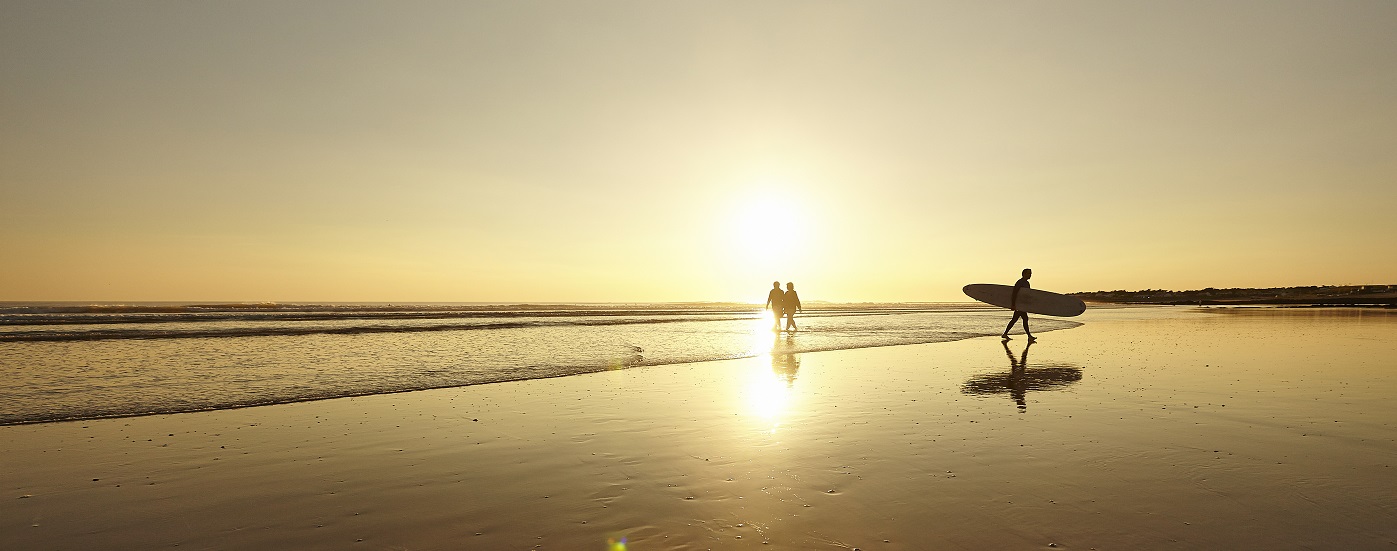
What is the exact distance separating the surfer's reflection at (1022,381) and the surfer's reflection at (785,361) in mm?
3617

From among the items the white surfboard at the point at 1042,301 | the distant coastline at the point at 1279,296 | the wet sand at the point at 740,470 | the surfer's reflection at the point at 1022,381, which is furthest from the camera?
the distant coastline at the point at 1279,296

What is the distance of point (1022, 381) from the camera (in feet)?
41.8

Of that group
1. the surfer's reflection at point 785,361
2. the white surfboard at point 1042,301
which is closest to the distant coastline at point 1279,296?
the white surfboard at point 1042,301

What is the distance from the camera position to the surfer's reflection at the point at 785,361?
1419 cm

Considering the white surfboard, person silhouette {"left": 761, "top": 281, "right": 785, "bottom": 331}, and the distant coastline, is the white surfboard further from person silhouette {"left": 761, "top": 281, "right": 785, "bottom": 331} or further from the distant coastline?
the distant coastline

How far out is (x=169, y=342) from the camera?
78.2 feet

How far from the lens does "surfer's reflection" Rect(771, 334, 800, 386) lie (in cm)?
1419

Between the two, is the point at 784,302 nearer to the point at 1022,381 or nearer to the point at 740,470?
the point at 1022,381

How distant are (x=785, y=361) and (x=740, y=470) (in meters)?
11.1

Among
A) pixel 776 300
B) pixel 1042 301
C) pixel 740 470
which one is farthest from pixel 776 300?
pixel 740 470

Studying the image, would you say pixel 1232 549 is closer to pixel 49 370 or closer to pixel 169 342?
pixel 49 370

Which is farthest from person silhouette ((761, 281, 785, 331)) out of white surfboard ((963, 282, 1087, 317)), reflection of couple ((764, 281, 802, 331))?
white surfboard ((963, 282, 1087, 317))

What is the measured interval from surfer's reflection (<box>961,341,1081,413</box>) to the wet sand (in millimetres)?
152

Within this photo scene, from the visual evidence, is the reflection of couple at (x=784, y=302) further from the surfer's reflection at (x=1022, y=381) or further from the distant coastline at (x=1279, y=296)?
the distant coastline at (x=1279, y=296)
